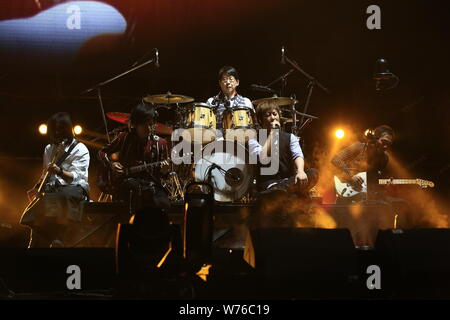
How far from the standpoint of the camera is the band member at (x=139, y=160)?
5.10 meters

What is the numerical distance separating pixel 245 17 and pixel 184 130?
2.08m

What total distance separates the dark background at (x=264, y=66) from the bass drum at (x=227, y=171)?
2.37 m

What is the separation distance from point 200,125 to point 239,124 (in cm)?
49

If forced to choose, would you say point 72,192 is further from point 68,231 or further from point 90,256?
point 90,256

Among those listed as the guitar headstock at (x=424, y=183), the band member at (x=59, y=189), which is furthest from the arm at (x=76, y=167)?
the guitar headstock at (x=424, y=183)

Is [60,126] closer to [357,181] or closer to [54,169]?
[54,169]

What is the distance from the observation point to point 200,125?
6.52 m

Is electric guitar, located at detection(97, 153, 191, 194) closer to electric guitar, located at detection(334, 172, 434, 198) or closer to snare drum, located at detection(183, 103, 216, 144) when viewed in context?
snare drum, located at detection(183, 103, 216, 144)

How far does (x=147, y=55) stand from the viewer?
7812 millimetres

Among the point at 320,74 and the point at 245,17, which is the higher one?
the point at 245,17

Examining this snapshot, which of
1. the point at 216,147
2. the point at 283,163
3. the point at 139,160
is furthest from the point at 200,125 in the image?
the point at 283,163

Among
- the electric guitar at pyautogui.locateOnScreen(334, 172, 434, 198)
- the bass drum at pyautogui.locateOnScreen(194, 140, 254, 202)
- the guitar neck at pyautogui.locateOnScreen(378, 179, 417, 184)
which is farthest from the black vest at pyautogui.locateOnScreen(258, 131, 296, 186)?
the guitar neck at pyautogui.locateOnScreen(378, 179, 417, 184)
